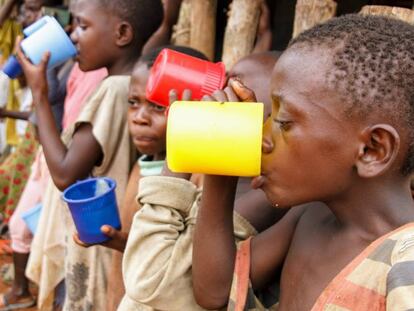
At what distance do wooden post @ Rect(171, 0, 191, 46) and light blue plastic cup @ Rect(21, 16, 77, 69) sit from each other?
2.73 ft

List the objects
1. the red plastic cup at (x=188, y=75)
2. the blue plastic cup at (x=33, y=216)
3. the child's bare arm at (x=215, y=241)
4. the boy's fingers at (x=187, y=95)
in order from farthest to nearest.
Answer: the blue plastic cup at (x=33, y=216) → the red plastic cup at (x=188, y=75) → the boy's fingers at (x=187, y=95) → the child's bare arm at (x=215, y=241)

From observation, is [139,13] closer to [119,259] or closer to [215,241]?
[119,259]

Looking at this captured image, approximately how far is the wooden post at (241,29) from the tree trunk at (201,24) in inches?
11.1

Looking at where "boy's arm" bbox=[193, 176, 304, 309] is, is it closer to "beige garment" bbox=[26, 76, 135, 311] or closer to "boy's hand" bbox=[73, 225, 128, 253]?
"boy's hand" bbox=[73, 225, 128, 253]

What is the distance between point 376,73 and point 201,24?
2001mm

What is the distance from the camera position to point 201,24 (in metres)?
2.89

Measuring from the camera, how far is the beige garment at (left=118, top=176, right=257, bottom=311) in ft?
4.43

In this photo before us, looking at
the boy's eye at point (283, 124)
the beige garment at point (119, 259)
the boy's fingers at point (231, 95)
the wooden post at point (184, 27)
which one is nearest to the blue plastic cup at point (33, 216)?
the beige garment at point (119, 259)

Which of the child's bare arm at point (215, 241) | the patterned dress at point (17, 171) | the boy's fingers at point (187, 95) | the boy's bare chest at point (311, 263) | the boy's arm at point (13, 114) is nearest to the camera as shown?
the boy's bare chest at point (311, 263)

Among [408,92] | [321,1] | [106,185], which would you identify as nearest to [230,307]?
[408,92]

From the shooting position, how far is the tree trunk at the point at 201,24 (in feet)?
9.48

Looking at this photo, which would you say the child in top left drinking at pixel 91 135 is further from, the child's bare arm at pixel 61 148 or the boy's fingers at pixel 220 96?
the boy's fingers at pixel 220 96

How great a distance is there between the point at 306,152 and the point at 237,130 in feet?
0.42

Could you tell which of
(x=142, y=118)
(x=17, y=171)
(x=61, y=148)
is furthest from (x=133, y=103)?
(x=17, y=171)
